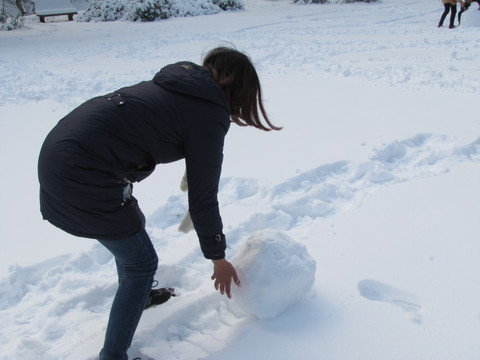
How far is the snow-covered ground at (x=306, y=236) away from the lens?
1757 millimetres

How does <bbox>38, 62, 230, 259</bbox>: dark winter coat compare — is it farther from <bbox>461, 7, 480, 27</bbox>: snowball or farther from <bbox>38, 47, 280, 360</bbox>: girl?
<bbox>461, 7, 480, 27</bbox>: snowball

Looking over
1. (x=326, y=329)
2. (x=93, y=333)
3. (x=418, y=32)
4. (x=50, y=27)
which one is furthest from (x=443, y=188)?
(x=50, y=27)

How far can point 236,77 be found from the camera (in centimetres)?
142

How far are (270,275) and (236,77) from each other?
2.67 ft

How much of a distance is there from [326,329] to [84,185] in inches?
42.9

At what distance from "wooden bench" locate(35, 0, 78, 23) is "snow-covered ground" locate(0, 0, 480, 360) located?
1212 centimetres

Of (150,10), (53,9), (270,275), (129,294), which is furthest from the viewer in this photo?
(53,9)

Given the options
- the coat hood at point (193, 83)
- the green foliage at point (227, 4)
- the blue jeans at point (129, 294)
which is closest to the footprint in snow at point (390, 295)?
the blue jeans at point (129, 294)

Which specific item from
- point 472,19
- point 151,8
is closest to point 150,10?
point 151,8

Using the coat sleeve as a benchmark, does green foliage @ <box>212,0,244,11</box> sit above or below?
above

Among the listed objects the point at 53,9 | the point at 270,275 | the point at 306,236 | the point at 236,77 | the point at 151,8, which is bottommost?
the point at 306,236

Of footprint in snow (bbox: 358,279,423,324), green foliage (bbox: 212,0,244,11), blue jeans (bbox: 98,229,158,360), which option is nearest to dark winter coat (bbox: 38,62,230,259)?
blue jeans (bbox: 98,229,158,360)

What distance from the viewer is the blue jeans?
1.51 m

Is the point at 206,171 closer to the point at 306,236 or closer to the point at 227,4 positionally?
the point at 306,236
